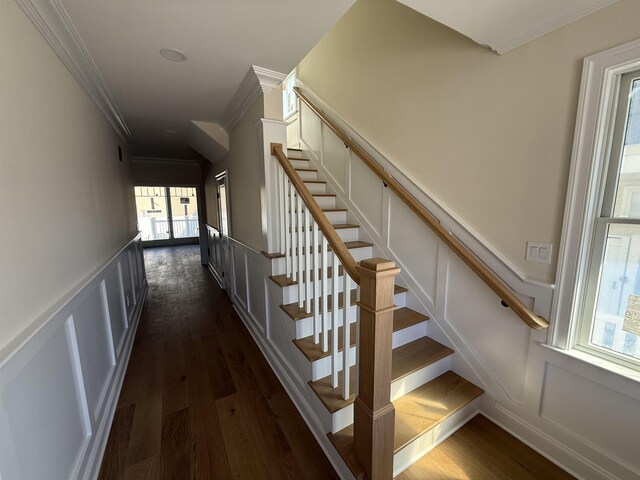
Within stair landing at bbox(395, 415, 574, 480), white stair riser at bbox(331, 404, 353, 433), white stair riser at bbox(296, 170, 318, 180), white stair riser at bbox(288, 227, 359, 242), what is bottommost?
stair landing at bbox(395, 415, 574, 480)

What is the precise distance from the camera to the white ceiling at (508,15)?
121 cm

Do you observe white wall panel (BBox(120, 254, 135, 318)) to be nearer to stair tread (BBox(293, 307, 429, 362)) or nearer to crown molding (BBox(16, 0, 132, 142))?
crown molding (BBox(16, 0, 132, 142))

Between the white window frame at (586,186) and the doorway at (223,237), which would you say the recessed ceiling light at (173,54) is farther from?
the white window frame at (586,186)

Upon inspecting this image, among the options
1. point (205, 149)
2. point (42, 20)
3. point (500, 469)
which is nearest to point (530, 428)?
point (500, 469)

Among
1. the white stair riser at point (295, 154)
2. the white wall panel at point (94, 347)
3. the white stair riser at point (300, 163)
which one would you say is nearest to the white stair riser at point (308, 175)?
the white stair riser at point (300, 163)

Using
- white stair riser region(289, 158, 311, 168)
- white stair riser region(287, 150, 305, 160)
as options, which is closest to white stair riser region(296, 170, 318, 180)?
white stair riser region(289, 158, 311, 168)

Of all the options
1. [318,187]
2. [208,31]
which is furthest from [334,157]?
[208,31]

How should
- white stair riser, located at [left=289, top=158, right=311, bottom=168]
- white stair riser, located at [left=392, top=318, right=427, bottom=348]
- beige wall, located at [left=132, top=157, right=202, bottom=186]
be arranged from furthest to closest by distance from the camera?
1. beige wall, located at [left=132, top=157, right=202, bottom=186]
2. white stair riser, located at [left=289, top=158, right=311, bottom=168]
3. white stair riser, located at [left=392, top=318, right=427, bottom=348]

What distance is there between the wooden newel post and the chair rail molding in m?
0.89

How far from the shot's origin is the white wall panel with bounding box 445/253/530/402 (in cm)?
158

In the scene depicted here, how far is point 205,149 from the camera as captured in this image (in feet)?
12.5

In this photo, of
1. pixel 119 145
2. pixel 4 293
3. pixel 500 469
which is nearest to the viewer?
pixel 4 293

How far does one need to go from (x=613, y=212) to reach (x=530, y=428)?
1.24 meters

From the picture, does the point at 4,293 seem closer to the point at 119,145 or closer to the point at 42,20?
the point at 42,20
